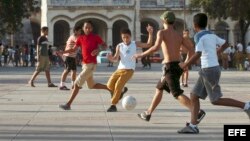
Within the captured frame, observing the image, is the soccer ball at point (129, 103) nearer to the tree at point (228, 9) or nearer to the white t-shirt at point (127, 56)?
the white t-shirt at point (127, 56)

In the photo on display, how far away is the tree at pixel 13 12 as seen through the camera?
48.8m

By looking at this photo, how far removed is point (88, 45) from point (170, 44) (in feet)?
10.7

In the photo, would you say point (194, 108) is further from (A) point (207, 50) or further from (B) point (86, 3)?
(B) point (86, 3)

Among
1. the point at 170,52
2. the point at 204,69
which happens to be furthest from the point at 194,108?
the point at 170,52

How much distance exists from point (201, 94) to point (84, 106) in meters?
4.71

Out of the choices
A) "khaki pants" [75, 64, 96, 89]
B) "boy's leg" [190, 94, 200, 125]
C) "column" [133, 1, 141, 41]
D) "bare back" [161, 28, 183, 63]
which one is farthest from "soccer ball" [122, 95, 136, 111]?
"column" [133, 1, 141, 41]

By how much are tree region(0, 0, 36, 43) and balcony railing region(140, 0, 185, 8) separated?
29.5m

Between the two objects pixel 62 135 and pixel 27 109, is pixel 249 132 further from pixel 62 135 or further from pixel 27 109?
pixel 27 109

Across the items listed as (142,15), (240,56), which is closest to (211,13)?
(240,56)

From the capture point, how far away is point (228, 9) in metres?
46.5

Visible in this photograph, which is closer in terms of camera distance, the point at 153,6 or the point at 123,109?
the point at 123,109

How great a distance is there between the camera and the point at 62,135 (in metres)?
10.2

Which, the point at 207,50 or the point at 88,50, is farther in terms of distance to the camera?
the point at 88,50

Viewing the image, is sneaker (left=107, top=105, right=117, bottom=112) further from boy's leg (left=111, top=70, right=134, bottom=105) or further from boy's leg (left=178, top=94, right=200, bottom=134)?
boy's leg (left=178, top=94, right=200, bottom=134)
